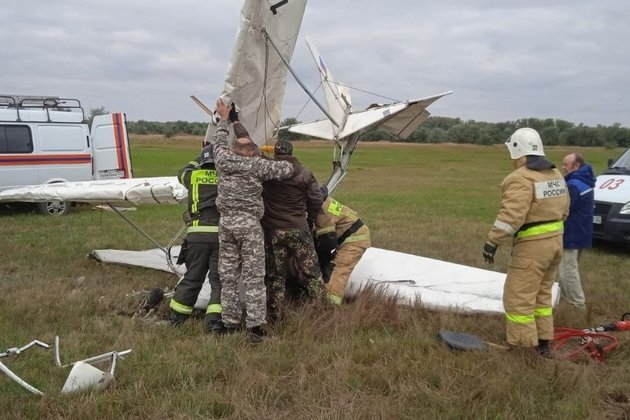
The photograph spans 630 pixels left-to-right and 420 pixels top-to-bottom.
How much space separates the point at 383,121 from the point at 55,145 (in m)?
10.5

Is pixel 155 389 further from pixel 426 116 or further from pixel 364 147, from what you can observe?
pixel 364 147

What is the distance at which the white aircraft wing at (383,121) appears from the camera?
22.4 ft

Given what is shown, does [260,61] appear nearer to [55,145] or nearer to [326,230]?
[326,230]

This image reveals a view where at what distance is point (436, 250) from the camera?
1016cm

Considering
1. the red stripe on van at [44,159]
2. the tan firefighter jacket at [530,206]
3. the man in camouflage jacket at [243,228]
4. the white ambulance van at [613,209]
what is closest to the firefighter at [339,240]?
the man in camouflage jacket at [243,228]

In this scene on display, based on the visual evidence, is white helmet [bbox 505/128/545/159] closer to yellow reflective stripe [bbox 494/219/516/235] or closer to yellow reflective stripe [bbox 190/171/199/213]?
yellow reflective stripe [bbox 494/219/516/235]

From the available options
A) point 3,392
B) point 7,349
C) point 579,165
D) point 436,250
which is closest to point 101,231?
point 436,250

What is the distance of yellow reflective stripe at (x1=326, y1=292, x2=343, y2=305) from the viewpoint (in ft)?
19.4

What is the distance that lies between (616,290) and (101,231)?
8933 millimetres

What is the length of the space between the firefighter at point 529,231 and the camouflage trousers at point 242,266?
195 cm

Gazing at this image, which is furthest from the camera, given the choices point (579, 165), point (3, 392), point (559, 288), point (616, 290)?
point (616, 290)

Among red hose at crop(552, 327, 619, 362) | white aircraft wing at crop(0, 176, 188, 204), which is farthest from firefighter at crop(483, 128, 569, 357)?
white aircraft wing at crop(0, 176, 188, 204)

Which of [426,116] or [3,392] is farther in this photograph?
[426,116]

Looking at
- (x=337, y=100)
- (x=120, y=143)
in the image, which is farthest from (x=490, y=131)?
(x=337, y=100)
